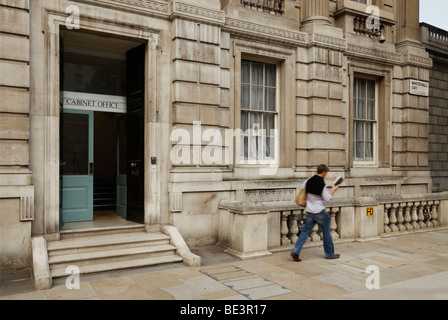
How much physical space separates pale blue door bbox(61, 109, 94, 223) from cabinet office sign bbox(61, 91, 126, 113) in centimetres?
16

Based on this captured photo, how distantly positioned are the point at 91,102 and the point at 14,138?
2563mm

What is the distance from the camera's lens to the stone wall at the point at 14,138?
261 inches

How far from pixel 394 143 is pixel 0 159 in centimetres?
1191

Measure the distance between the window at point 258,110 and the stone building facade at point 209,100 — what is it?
4 centimetres

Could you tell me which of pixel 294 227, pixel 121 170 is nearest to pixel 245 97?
pixel 294 227

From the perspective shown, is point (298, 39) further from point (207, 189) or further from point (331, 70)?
point (207, 189)

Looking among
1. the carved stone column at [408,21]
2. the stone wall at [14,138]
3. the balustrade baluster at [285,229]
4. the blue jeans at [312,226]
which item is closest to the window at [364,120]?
the carved stone column at [408,21]

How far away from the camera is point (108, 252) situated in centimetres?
693

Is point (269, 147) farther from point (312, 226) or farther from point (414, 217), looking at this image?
point (414, 217)

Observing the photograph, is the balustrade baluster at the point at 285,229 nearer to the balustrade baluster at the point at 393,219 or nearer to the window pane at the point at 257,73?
the balustrade baluster at the point at 393,219

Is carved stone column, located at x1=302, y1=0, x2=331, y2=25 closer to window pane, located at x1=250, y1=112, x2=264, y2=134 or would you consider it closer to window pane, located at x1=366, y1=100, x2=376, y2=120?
window pane, located at x1=250, y1=112, x2=264, y2=134

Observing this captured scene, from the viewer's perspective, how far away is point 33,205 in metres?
6.86

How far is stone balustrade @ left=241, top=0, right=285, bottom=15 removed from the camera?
1014 centimetres
